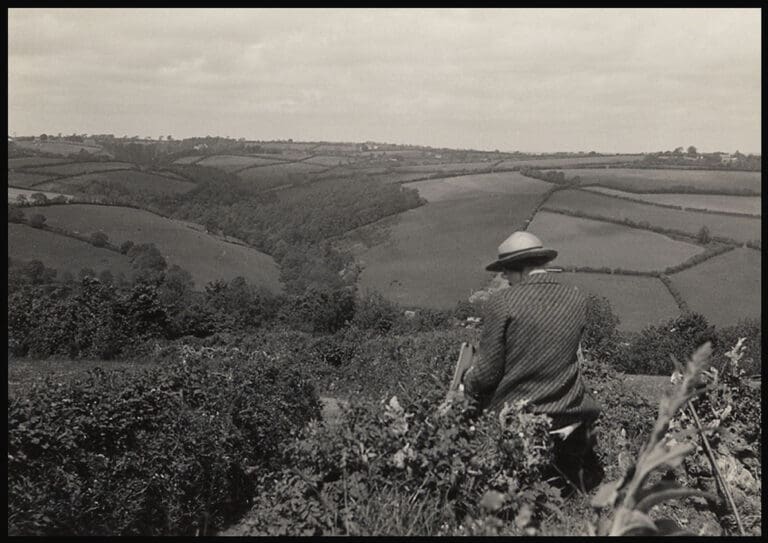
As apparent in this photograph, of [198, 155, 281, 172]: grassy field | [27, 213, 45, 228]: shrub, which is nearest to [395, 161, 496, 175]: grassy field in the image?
[198, 155, 281, 172]: grassy field

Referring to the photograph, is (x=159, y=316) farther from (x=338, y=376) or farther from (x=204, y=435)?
(x=204, y=435)

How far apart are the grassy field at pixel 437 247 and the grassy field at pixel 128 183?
945 inches

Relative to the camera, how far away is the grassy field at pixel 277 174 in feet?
257

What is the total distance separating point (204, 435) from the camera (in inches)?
330

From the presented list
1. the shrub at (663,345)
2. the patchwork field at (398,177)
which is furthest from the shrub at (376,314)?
the patchwork field at (398,177)

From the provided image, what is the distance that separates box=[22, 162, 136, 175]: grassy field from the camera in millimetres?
62219

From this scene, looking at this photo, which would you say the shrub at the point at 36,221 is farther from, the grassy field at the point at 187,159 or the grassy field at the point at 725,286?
the grassy field at the point at 187,159

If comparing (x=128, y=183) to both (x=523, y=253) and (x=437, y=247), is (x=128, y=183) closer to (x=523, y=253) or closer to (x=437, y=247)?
(x=437, y=247)

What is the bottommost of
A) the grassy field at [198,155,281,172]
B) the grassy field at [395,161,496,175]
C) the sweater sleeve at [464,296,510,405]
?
the sweater sleeve at [464,296,510,405]

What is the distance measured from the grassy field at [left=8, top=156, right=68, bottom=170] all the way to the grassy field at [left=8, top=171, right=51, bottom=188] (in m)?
1.61

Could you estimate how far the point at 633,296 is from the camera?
3388cm

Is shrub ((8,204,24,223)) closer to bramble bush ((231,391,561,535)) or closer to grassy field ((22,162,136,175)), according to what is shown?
grassy field ((22,162,136,175))

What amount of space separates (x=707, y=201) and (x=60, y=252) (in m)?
44.4

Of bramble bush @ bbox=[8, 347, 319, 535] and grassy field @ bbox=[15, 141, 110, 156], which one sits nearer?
bramble bush @ bbox=[8, 347, 319, 535]
